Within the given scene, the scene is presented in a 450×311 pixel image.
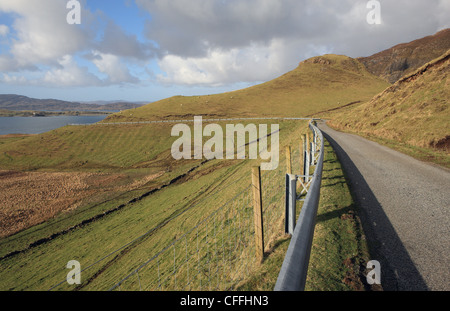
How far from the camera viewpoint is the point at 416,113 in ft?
65.7

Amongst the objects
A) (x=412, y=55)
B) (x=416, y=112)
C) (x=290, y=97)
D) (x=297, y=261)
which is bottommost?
(x=297, y=261)

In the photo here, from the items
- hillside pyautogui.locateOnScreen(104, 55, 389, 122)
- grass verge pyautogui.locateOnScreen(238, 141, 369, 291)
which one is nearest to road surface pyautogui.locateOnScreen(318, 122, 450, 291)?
grass verge pyautogui.locateOnScreen(238, 141, 369, 291)

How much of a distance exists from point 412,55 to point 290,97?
5896 inches

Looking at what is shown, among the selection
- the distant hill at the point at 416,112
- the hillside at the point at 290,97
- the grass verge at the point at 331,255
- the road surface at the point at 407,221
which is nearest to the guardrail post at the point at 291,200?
the grass verge at the point at 331,255

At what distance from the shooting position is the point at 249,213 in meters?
8.70

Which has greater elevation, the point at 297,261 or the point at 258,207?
the point at 297,261

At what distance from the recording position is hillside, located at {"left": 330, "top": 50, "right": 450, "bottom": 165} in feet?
51.8

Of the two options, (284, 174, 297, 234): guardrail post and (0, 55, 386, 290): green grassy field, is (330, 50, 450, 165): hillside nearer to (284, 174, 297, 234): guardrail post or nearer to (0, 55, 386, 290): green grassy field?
(0, 55, 386, 290): green grassy field

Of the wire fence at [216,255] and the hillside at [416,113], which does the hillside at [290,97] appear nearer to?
the hillside at [416,113]

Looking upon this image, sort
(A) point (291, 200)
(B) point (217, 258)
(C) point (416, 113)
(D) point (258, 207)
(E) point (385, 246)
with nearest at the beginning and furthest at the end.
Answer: (E) point (385, 246) → (D) point (258, 207) → (A) point (291, 200) → (B) point (217, 258) → (C) point (416, 113)

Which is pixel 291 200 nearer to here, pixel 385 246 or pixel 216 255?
pixel 385 246

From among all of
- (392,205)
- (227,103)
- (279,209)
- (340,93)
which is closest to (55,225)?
(279,209)

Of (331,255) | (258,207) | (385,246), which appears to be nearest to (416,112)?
(385,246)
